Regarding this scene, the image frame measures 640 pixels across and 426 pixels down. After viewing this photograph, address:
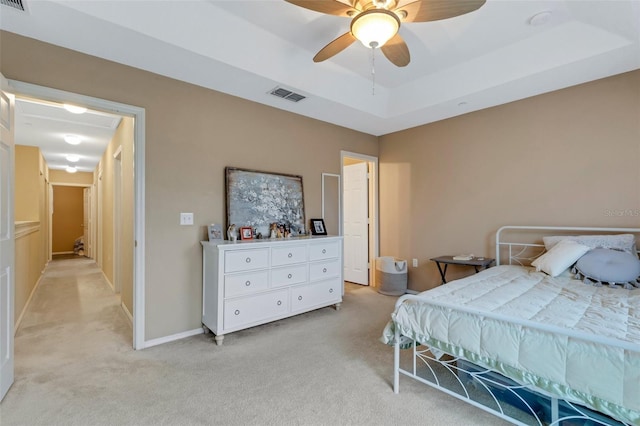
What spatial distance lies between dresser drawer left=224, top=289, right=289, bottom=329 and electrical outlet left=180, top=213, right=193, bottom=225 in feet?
2.83

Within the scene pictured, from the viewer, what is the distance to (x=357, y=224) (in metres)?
5.17

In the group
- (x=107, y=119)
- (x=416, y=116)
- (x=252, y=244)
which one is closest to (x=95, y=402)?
(x=252, y=244)

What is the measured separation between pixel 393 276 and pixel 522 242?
1653 millimetres

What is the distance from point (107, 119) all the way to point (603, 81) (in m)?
5.61

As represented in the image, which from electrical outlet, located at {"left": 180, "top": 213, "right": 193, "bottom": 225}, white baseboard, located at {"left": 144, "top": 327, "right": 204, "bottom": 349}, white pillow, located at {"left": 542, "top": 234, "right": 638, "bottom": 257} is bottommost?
white baseboard, located at {"left": 144, "top": 327, "right": 204, "bottom": 349}

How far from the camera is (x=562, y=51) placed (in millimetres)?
2688

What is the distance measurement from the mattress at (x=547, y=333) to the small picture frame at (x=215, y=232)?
6.14 feet

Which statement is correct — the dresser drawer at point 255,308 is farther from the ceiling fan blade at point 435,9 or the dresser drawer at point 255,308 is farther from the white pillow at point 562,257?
the ceiling fan blade at point 435,9

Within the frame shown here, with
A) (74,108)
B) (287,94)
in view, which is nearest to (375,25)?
(287,94)

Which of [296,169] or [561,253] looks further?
[296,169]

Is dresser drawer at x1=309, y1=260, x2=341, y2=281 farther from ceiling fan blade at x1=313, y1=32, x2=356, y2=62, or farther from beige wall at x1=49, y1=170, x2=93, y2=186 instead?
beige wall at x1=49, y1=170, x2=93, y2=186

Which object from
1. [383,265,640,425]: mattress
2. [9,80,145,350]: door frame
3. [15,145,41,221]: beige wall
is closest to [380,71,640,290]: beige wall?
[383,265,640,425]: mattress

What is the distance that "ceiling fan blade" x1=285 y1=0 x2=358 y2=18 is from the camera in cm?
187

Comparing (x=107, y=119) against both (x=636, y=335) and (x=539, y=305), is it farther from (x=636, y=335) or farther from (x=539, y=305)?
(x=636, y=335)
